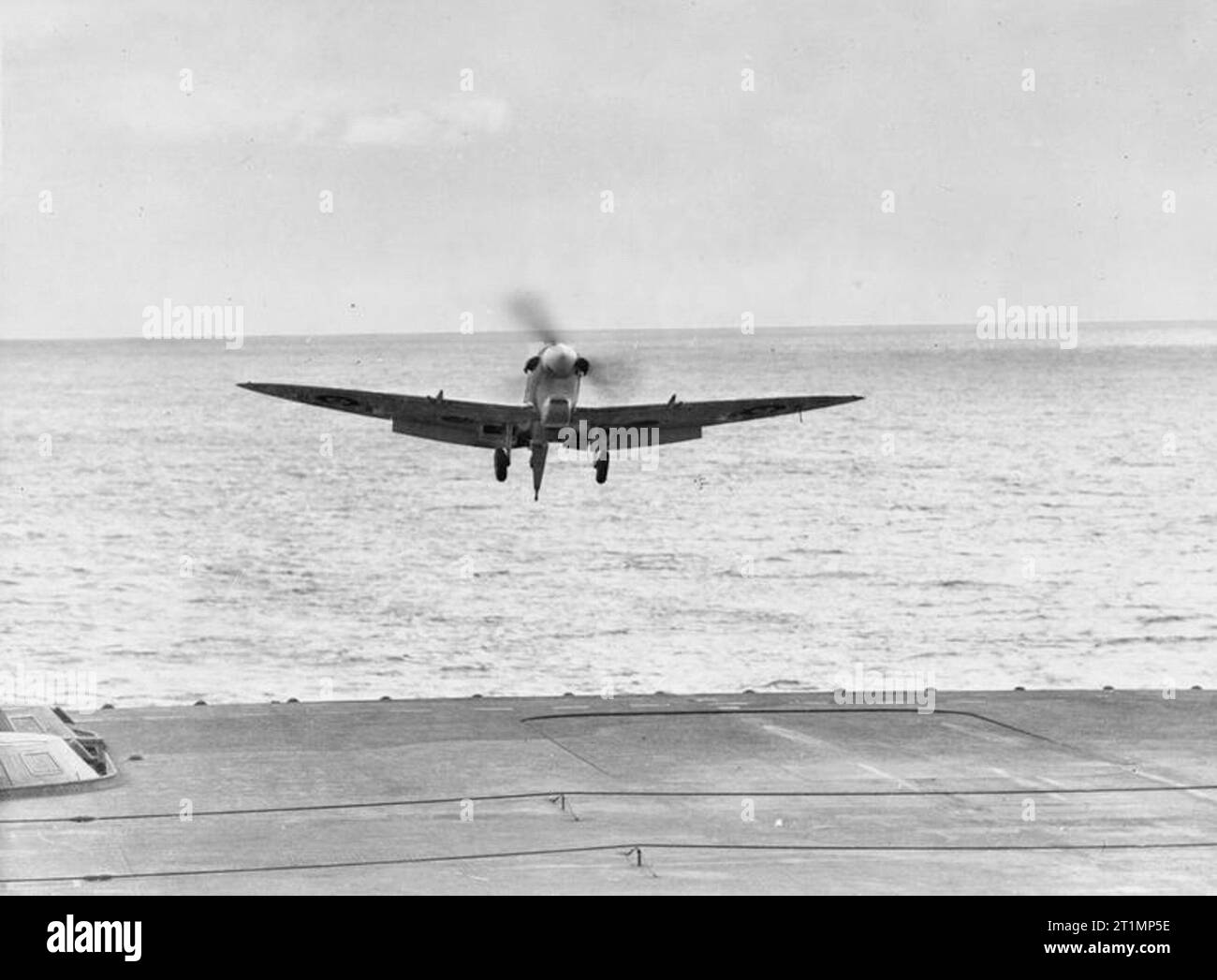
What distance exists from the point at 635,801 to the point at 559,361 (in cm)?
1007

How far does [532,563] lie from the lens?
3669 inches

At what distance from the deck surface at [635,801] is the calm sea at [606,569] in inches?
362

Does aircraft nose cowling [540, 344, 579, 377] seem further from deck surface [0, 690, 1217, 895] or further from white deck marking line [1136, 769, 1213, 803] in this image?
white deck marking line [1136, 769, 1213, 803]

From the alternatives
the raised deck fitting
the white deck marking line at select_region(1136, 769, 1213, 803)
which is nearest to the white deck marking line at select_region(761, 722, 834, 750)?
the white deck marking line at select_region(1136, 769, 1213, 803)

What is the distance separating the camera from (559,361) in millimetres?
37250

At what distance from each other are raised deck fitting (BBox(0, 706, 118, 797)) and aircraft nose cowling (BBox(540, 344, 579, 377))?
12333 millimetres

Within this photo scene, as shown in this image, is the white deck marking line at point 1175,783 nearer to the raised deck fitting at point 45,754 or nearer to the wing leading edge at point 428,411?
the wing leading edge at point 428,411

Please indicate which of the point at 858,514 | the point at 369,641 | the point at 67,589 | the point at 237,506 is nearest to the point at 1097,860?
the point at 369,641

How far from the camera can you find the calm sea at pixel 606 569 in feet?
218

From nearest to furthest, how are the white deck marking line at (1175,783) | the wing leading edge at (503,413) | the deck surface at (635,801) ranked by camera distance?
the deck surface at (635,801) → the white deck marking line at (1175,783) → the wing leading edge at (503,413)

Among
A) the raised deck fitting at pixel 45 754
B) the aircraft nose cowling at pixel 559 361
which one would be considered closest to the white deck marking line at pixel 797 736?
the aircraft nose cowling at pixel 559 361

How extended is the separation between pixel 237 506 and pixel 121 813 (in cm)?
8822

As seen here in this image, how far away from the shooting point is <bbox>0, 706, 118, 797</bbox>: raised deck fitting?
107 feet
